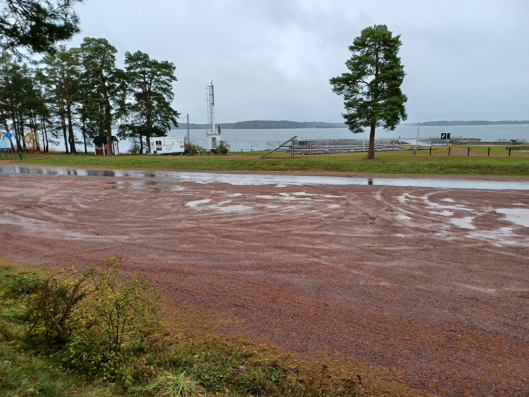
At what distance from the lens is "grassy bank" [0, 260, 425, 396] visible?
3.50 meters

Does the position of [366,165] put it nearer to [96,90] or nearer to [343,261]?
[343,261]

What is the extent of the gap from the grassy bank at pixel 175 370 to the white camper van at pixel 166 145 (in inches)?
1598

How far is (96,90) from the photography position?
4784cm

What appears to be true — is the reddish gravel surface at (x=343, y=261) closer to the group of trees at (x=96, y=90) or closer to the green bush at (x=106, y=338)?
the green bush at (x=106, y=338)

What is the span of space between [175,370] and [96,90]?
168 feet

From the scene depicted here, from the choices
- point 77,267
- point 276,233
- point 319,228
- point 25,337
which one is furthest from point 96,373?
point 319,228

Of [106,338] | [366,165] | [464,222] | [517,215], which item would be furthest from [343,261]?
[366,165]

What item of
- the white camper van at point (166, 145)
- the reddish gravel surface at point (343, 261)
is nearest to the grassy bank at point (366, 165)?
the reddish gravel surface at point (343, 261)

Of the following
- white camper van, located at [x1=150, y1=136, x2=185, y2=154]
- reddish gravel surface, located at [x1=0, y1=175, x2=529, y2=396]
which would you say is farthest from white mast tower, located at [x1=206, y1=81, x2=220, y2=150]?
reddish gravel surface, located at [x1=0, y1=175, x2=529, y2=396]

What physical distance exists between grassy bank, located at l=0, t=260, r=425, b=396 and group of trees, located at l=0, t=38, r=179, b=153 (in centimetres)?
4708

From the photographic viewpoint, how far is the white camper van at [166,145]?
43.9m

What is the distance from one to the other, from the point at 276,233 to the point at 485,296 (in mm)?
5157

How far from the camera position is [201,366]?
4.20 metres

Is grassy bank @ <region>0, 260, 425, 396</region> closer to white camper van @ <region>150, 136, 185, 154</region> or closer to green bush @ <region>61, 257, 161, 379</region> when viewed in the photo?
green bush @ <region>61, 257, 161, 379</region>
